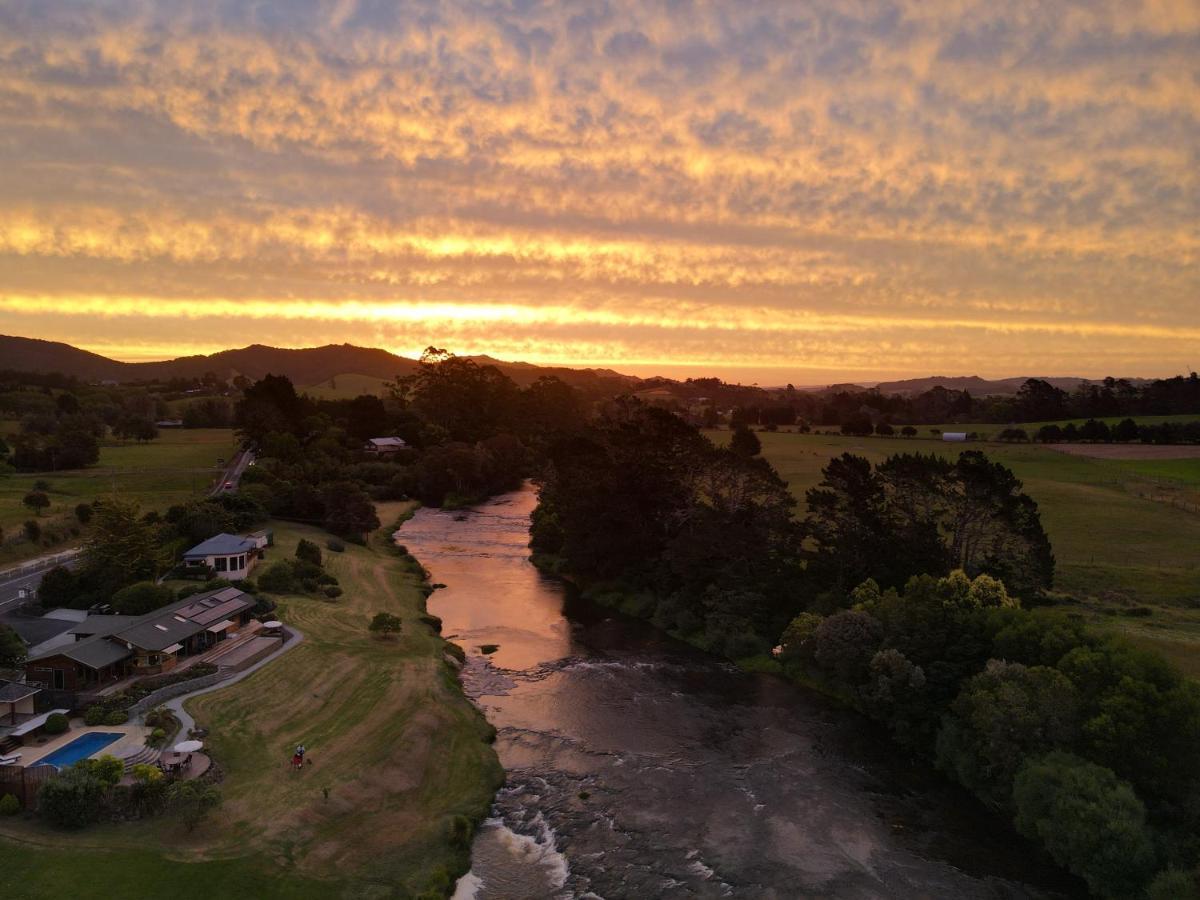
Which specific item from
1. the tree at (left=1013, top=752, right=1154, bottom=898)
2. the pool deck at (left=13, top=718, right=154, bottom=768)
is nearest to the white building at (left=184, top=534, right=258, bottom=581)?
the pool deck at (left=13, top=718, right=154, bottom=768)

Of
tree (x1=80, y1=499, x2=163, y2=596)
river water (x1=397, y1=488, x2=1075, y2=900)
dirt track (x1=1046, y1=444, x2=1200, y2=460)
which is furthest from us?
dirt track (x1=1046, y1=444, x2=1200, y2=460)

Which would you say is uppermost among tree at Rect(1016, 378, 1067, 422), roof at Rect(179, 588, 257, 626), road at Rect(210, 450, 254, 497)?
tree at Rect(1016, 378, 1067, 422)

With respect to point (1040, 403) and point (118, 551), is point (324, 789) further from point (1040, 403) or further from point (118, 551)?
point (1040, 403)

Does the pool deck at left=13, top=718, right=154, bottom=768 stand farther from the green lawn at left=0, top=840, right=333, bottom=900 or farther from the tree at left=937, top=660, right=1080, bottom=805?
the tree at left=937, top=660, right=1080, bottom=805

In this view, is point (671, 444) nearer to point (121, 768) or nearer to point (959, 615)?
point (959, 615)

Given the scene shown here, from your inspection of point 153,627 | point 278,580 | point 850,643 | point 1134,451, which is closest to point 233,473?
point 278,580

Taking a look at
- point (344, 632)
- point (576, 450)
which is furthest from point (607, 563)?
point (344, 632)
